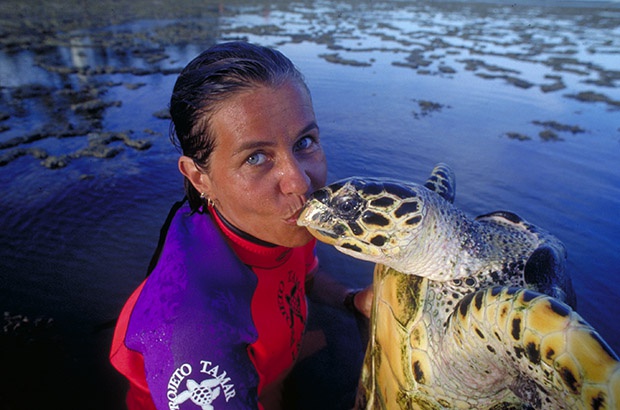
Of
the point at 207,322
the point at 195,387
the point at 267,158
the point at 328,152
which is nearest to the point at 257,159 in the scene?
the point at 267,158

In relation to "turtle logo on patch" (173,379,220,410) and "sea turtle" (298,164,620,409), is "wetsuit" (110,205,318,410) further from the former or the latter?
"sea turtle" (298,164,620,409)

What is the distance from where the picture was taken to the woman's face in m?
1.08

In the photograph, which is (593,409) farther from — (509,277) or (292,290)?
(292,290)

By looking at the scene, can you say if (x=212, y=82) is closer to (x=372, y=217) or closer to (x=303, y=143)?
(x=303, y=143)

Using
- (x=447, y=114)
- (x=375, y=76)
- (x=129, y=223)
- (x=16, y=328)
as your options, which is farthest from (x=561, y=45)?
(x=16, y=328)

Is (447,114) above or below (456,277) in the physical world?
below

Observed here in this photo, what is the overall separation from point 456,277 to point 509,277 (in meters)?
0.19

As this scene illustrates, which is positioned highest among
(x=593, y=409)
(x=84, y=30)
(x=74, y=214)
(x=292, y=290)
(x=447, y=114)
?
(x=593, y=409)

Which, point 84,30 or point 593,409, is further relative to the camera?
point 84,30

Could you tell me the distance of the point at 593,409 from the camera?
79 centimetres

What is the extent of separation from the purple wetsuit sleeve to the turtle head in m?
0.36

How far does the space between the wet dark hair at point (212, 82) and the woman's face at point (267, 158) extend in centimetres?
3

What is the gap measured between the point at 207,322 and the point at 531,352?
35.0 inches

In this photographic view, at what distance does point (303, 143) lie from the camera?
121 cm
